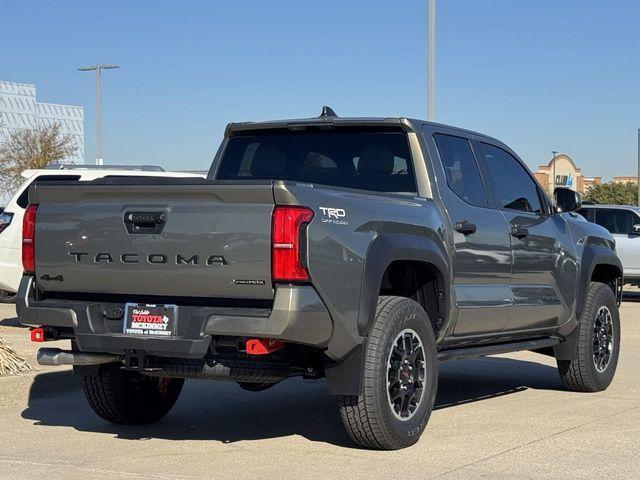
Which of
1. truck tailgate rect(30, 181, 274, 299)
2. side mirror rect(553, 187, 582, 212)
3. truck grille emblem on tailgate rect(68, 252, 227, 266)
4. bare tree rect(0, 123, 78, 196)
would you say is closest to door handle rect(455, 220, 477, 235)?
side mirror rect(553, 187, 582, 212)

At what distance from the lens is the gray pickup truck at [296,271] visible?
641 centimetres

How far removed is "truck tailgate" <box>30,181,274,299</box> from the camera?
251 inches

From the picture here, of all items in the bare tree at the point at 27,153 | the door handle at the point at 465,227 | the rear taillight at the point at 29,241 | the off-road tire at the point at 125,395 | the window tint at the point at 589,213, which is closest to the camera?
the rear taillight at the point at 29,241

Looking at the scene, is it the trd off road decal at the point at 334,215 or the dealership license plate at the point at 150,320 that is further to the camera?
the dealership license plate at the point at 150,320

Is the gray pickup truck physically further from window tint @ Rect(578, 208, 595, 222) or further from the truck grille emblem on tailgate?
window tint @ Rect(578, 208, 595, 222)

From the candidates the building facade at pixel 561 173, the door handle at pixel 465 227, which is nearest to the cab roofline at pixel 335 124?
the door handle at pixel 465 227

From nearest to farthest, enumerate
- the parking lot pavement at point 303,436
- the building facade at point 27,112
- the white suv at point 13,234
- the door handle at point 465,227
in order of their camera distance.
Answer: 1. the parking lot pavement at point 303,436
2. the door handle at point 465,227
3. the white suv at point 13,234
4. the building facade at point 27,112

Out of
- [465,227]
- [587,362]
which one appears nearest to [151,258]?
[465,227]

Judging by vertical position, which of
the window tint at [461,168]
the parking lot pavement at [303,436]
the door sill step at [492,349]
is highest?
the window tint at [461,168]

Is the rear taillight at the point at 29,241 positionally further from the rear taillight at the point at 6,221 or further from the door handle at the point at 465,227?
the rear taillight at the point at 6,221

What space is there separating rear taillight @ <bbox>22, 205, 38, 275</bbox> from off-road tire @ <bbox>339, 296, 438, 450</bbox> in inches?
80.7

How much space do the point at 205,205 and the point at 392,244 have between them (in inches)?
46.6

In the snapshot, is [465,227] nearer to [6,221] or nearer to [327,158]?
[327,158]

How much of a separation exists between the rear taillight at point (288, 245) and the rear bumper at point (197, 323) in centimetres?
8
